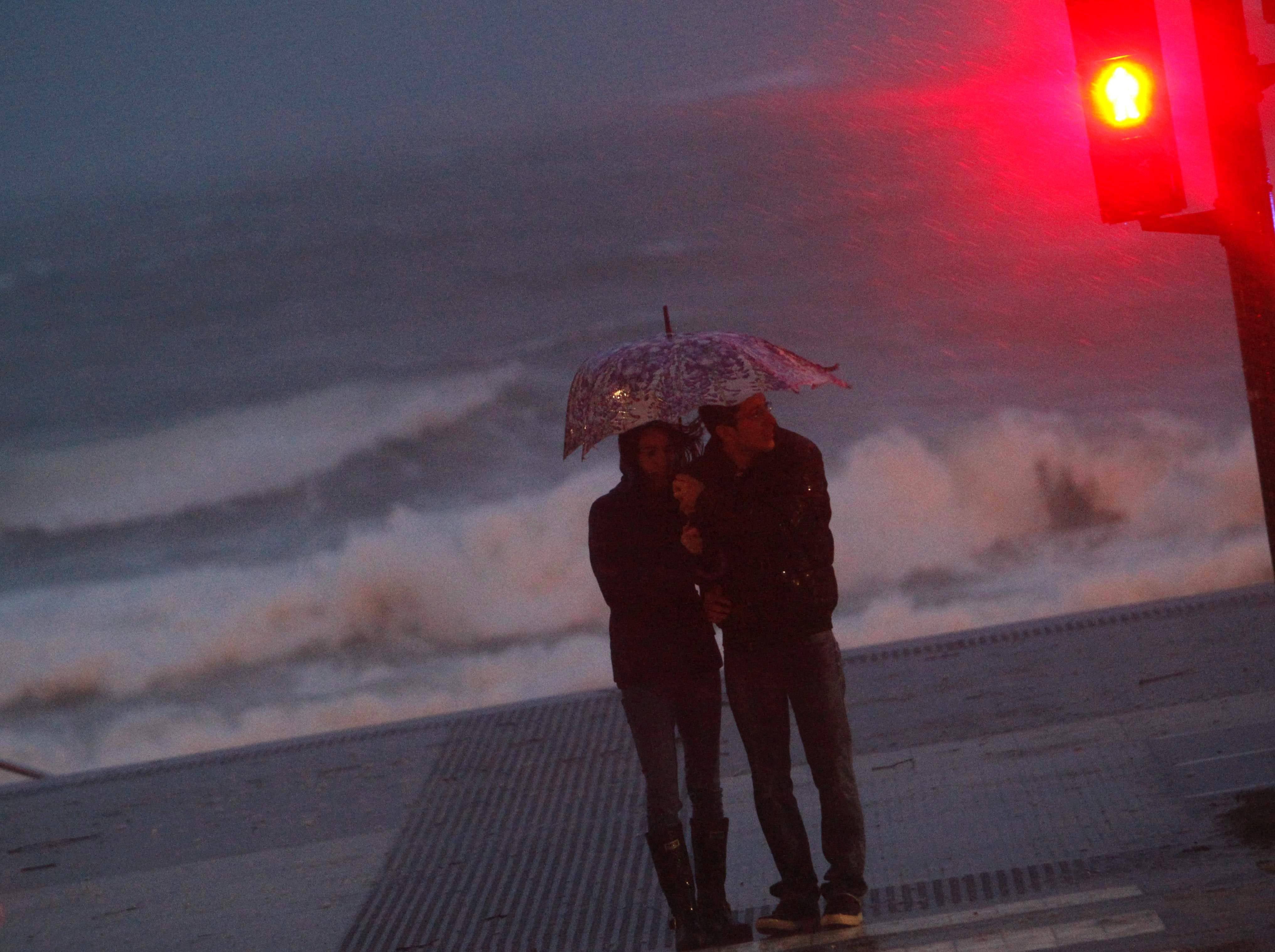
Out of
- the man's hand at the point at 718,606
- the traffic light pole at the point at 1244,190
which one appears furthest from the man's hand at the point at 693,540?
the traffic light pole at the point at 1244,190

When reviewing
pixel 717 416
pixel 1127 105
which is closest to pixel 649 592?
pixel 717 416

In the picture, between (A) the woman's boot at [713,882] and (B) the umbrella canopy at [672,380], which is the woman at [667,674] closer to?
(A) the woman's boot at [713,882]

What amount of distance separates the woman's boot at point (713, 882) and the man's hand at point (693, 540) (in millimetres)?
760

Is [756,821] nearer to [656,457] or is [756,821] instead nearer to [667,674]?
[667,674]

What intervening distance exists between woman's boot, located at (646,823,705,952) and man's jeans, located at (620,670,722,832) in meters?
0.04

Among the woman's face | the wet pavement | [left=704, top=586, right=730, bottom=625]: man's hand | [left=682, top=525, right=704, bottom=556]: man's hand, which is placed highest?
the woman's face

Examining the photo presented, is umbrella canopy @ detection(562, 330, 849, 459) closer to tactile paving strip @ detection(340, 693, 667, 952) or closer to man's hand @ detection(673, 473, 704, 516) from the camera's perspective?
man's hand @ detection(673, 473, 704, 516)

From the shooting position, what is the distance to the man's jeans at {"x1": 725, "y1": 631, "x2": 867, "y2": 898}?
428cm

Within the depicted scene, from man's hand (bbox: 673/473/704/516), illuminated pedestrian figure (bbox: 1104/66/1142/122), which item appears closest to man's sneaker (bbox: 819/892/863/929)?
man's hand (bbox: 673/473/704/516)

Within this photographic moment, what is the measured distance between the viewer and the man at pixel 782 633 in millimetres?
4258

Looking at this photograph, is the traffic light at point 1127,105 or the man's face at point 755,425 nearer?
the man's face at point 755,425

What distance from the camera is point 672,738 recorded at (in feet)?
14.4

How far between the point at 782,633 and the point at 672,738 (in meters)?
0.44

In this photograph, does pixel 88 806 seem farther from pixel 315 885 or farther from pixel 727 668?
pixel 727 668
